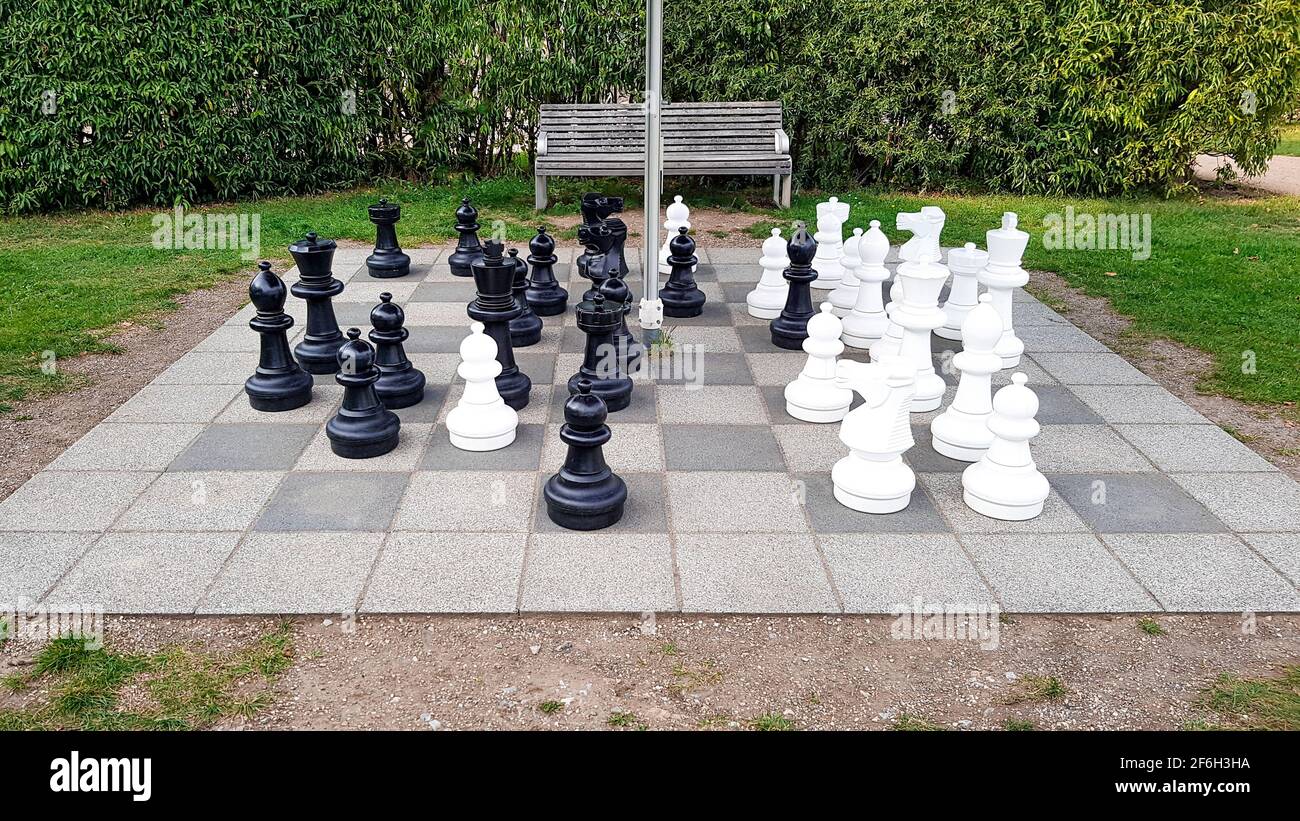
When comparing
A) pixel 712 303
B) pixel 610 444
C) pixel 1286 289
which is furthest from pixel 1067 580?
A: pixel 1286 289

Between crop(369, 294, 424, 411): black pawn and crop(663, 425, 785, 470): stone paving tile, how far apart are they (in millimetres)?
1231

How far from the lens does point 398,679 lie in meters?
3.03

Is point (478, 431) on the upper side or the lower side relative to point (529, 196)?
lower

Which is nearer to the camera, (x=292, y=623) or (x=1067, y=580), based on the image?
(x=292, y=623)

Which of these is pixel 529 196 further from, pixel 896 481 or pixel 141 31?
pixel 896 481

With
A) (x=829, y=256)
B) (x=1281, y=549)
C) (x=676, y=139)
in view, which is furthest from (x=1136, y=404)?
(x=676, y=139)

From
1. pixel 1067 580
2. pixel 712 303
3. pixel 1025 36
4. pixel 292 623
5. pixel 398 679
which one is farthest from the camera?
pixel 1025 36

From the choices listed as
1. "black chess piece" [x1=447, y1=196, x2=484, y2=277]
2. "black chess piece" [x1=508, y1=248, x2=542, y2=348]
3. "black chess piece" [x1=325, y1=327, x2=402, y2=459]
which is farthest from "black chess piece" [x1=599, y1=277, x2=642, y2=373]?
"black chess piece" [x1=447, y1=196, x2=484, y2=277]

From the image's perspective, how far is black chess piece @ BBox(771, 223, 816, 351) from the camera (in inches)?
220

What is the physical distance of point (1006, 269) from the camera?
5.08 m

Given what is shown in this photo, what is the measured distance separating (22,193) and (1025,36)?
29.3ft

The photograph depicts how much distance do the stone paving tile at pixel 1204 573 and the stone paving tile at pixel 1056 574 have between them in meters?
0.08

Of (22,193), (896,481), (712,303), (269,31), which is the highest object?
(269,31)

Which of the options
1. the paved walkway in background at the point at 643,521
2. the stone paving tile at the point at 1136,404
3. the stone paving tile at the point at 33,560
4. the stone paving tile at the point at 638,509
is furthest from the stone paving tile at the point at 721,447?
the stone paving tile at the point at 33,560
